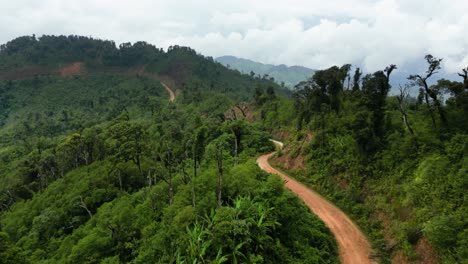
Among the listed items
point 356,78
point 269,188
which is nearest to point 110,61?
point 356,78

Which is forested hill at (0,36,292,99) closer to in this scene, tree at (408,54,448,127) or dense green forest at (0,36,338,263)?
dense green forest at (0,36,338,263)

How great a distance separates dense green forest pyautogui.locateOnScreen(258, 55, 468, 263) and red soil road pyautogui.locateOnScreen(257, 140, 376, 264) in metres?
0.86

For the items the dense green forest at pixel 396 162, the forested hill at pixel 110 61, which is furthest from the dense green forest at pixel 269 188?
the forested hill at pixel 110 61

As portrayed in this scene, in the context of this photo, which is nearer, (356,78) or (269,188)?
(269,188)

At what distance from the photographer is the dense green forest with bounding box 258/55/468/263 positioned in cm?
2147

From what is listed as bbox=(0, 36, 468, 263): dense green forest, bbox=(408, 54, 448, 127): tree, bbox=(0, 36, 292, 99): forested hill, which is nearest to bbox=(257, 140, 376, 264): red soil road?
bbox=(0, 36, 468, 263): dense green forest

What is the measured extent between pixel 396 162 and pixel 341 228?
8.97 meters

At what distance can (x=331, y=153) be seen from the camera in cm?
3553

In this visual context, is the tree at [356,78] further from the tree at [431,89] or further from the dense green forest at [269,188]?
the tree at [431,89]

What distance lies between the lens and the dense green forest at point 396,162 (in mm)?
21469

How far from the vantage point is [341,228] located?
26141 millimetres

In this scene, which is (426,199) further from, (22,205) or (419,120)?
(22,205)

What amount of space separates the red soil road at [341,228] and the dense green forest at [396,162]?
0.86 meters

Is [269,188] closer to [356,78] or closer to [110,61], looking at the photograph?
[356,78]
